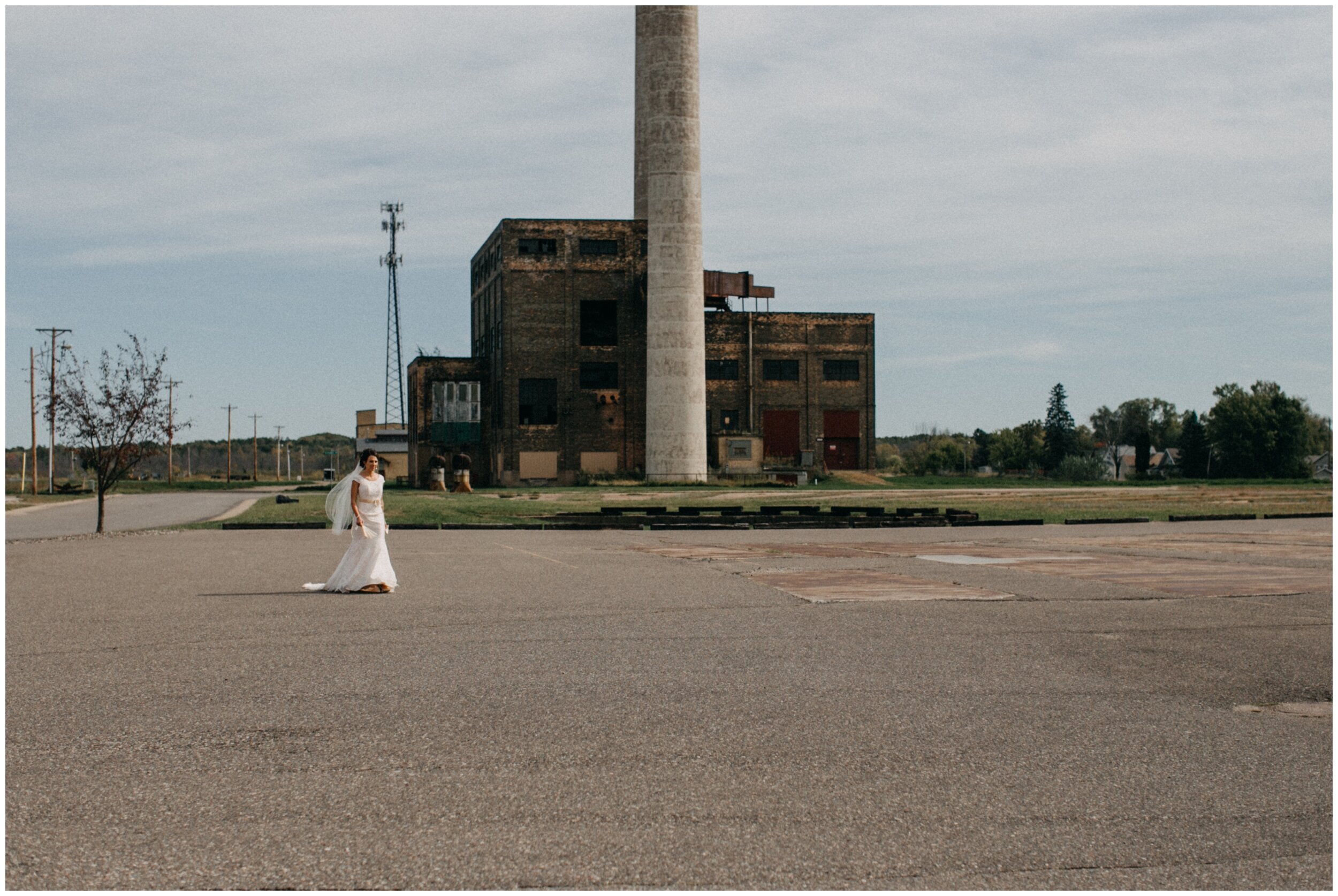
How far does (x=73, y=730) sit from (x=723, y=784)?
11.9ft

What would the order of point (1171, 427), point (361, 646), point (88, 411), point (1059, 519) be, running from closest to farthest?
1. point (361, 646)
2. point (88, 411)
3. point (1059, 519)
4. point (1171, 427)

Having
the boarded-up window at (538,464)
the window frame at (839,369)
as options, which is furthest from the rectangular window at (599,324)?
the window frame at (839,369)

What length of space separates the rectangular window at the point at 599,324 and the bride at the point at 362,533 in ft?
187

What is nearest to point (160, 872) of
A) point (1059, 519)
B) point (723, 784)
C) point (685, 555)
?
point (723, 784)

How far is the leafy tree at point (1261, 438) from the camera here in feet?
347

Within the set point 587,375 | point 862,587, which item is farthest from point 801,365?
point 862,587

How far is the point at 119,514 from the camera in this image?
40.5 metres

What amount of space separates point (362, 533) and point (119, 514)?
30279mm

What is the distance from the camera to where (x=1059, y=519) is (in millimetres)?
31734

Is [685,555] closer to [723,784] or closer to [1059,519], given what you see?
[723,784]

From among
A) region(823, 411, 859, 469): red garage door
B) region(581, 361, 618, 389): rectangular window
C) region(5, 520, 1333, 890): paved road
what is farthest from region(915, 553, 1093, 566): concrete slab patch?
region(823, 411, 859, 469): red garage door

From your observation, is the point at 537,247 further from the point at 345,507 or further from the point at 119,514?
the point at 345,507

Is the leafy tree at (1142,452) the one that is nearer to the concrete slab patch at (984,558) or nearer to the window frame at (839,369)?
the window frame at (839,369)

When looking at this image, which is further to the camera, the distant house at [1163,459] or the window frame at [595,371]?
the distant house at [1163,459]
